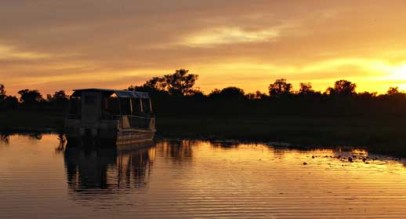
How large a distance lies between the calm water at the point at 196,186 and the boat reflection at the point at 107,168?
0.04m

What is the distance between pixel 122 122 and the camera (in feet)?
135

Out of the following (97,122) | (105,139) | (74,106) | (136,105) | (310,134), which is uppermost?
(136,105)

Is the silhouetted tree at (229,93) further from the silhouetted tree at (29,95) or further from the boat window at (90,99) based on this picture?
the boat window at (90,99)

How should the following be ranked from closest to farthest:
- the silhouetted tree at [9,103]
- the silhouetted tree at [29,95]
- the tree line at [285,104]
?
the tree line at [285,104]
the silhouetted tree at [9,103]
the silhouetted tree at [29,95]

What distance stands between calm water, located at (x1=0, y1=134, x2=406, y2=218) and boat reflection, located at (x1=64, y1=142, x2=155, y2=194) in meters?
0.04

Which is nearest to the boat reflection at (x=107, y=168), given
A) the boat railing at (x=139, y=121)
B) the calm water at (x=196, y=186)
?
the calm water at (x=196, y=186)

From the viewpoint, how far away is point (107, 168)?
92.8 feet

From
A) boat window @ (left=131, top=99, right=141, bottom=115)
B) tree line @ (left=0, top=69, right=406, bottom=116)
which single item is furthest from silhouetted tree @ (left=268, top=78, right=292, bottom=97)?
boat window @ (left=131, top=99, right=141, bottom=115)

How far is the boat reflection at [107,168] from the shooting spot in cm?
2211

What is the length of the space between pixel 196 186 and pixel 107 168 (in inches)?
289

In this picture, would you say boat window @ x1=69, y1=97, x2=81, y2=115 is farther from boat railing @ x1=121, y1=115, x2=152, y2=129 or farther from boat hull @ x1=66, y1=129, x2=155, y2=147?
boat railing @ x1=121, y1=115, x2=152, y2=129

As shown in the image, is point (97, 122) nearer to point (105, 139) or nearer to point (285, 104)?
point (105, 139)

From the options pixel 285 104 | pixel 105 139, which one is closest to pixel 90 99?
pixel 105 139

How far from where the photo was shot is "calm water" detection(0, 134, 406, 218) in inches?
683
